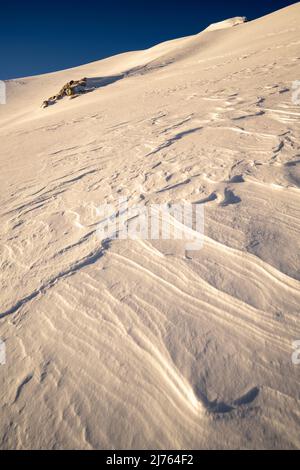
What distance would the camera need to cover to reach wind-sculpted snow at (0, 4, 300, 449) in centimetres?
119

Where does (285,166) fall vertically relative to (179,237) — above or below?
above

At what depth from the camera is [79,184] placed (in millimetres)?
3217

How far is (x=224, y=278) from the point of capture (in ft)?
5.58

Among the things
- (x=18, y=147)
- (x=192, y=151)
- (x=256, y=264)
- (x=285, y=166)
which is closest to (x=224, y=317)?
(x=256, y=264)

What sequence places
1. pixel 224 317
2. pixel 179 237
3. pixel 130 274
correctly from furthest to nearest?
pixel 179 237 → pixel 130 274 → pixel 224 317

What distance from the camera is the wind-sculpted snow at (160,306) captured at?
1186 mm

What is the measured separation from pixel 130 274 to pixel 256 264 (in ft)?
2.64

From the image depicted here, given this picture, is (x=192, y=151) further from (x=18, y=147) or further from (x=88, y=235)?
(x=18, y=147)

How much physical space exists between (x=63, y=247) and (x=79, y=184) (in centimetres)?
123

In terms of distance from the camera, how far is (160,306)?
1612 mm

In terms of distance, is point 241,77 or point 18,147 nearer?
point 18,147
